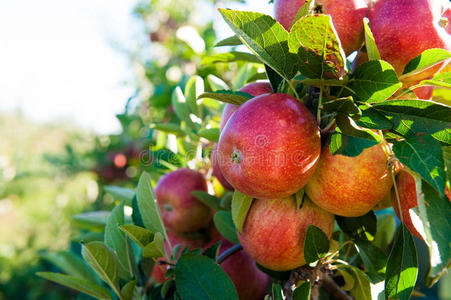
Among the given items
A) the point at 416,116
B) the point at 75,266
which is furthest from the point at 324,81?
the point at 75,266

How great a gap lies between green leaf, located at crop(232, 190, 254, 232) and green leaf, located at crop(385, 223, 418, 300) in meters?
0.31

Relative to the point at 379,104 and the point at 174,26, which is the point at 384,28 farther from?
the point at 174,26

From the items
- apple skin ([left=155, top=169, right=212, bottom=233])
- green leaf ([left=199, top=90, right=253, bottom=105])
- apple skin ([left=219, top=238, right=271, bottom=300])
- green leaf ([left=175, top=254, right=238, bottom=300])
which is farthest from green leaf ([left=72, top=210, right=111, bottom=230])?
green leaf ([left=199, top=90, right=253, bottom=105])

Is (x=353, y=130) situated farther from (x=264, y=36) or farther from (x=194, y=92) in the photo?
(x=194, y=92)

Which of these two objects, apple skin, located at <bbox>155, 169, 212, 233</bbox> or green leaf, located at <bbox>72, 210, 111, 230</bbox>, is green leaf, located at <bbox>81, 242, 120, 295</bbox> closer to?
apple skin, located at <bbox>155, 169, 212, 233</bbox>

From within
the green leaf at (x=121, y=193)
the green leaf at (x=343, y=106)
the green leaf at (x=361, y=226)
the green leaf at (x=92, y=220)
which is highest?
the green leaf at (x=343, y=106)

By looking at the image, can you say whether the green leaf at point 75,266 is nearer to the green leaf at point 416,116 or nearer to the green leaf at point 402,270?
the green leaf at point 402,270

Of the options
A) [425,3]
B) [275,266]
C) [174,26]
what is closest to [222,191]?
[275,266]

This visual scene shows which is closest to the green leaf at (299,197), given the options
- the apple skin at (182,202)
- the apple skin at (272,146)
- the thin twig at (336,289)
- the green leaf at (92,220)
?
the apple skin at (272,146)

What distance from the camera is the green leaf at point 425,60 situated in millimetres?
654

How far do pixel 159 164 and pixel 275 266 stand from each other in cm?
56

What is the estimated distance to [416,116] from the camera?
2.13 ft

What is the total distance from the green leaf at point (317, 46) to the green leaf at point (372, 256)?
0.39 meters

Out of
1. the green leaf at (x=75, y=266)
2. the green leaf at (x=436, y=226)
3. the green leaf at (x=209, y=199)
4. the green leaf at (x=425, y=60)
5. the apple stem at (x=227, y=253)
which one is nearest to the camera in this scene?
the green leaf at (x=436, y=226)
